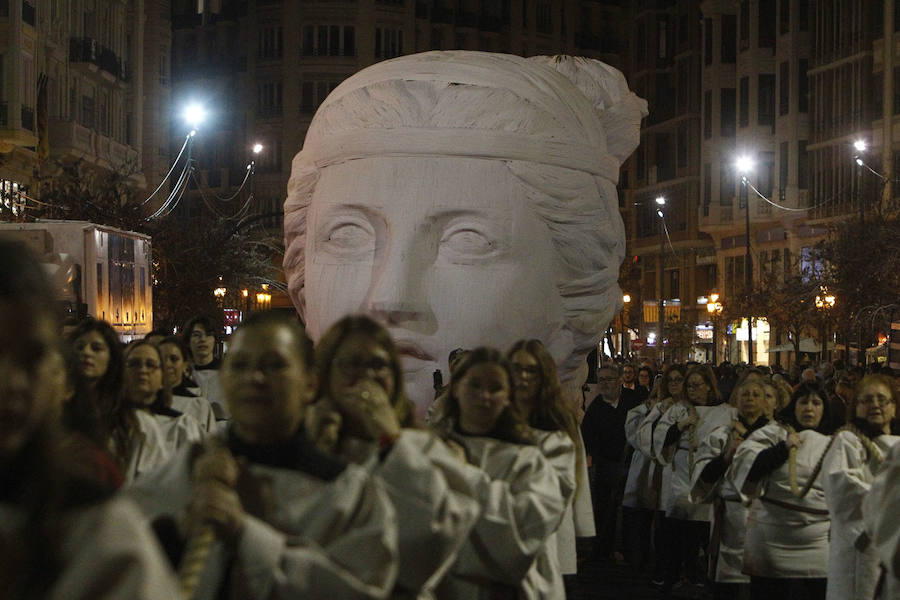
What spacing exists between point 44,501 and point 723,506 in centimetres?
795

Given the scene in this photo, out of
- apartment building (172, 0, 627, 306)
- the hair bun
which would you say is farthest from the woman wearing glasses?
apartment building (172, 0, 627, 306)

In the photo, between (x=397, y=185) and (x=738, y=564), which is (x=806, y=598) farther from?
(x=397, y=185)

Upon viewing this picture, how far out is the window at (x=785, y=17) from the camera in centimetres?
5119

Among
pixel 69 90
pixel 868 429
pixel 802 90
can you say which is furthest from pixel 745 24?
pixel 868 429

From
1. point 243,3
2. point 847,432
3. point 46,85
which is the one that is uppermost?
point 243,3

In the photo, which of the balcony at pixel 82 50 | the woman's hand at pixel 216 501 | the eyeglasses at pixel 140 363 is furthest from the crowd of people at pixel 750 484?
the balcony at pixel 82 50

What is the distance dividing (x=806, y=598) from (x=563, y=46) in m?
63.9

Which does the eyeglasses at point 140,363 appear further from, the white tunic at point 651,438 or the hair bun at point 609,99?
the white tunic at point 651,438

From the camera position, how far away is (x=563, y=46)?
7125 centimetres

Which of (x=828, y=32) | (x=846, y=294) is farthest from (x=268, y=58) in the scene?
(x=846, y=294)

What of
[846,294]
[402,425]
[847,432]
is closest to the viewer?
[402,425]

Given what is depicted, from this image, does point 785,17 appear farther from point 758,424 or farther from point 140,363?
point 140,363

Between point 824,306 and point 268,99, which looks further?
point 268,99

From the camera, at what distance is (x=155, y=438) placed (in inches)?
243
